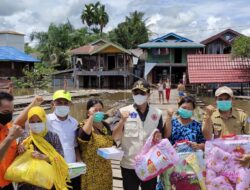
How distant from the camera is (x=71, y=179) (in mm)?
3523

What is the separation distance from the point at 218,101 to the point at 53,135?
1.79 meters

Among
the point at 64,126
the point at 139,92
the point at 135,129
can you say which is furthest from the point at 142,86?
the point at 64,126

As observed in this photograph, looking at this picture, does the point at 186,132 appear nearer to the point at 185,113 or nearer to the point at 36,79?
the point at 185,113

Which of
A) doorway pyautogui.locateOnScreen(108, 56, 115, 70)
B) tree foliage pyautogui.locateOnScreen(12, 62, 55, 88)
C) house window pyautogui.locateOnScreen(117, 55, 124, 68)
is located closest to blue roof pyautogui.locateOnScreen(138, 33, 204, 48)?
house window pyautogui.locateOnScreen(117, 55, 124, 68)

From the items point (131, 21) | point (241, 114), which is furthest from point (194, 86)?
point (241, 114)

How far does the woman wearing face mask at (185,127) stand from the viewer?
3.83m

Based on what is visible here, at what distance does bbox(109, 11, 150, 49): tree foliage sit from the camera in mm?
47938

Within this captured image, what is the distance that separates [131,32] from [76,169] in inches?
1824

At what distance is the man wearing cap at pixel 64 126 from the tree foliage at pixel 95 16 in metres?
55.5

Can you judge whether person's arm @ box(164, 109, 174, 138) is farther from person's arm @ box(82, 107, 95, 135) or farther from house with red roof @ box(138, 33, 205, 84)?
house with red roof @ box(138, 33, 205, 84)

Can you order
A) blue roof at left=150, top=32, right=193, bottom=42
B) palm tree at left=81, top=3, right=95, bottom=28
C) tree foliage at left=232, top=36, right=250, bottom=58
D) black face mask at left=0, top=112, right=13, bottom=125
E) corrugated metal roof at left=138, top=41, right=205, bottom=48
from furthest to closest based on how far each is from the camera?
palm tree at left=81, top=3, right=95, bottom=28 → blue roof at left=150, top=32, right=193, bottom=42 → corrugated metal roof at left=138, top=41, right=205, bottom=48 → tree foliage at left=232, top=36, right=250, bottom=58 → black face mask at left=0, top=112, right=13, bottom=125

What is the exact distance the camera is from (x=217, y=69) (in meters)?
28.6

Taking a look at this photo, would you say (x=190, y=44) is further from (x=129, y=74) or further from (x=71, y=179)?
(x=71, y=179)

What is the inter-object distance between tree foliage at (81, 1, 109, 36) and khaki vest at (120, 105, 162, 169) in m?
55.3
